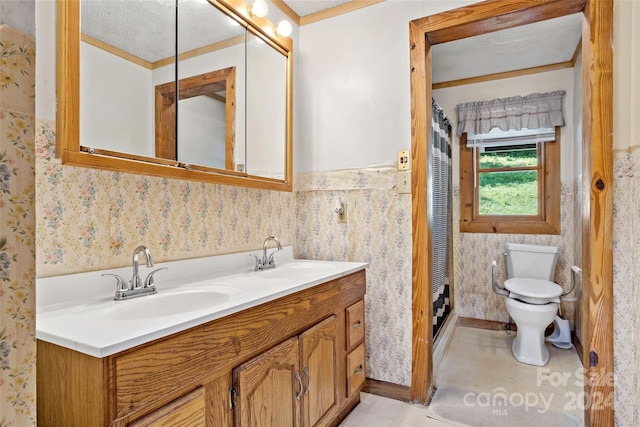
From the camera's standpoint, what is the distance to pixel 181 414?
89 cm

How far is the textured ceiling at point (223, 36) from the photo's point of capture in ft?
3.94

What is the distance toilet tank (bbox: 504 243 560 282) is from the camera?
287 centimetres

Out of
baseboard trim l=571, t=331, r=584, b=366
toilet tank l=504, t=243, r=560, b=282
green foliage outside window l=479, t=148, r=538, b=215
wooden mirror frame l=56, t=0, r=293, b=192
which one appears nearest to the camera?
wooden mirror frame l=56, t=0, r=293, b=192

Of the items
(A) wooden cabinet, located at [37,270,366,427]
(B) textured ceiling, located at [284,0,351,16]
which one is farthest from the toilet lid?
(B) textured ceiling, located at [284,0,351,16]

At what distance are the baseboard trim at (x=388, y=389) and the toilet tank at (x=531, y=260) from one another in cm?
168

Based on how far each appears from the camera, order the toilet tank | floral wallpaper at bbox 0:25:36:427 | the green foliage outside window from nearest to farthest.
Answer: floral wallpaper at bbox 0:25:36:427
the toilet tank
the green foliage outside window

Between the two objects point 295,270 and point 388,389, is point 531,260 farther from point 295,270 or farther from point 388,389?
point 295,270

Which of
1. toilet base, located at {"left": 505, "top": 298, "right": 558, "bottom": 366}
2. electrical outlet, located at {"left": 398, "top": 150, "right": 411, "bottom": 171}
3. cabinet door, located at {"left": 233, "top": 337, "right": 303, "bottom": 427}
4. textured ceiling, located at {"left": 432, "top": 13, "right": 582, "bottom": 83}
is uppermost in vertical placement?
textured ceiling, located at {"left": 432, "top": 13, "right": 582, "bottom": 83}

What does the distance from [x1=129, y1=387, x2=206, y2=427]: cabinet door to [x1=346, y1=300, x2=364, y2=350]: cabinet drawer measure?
0.92 meters

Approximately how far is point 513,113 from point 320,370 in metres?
2.83

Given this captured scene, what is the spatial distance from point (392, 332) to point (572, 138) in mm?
2377

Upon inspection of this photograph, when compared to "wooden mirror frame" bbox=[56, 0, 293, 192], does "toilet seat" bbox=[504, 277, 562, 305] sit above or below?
below

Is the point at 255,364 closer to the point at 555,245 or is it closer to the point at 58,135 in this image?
the point at 58,135

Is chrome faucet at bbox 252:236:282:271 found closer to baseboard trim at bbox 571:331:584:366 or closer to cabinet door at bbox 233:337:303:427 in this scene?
cabinet door at bbox 233:337:303:427
